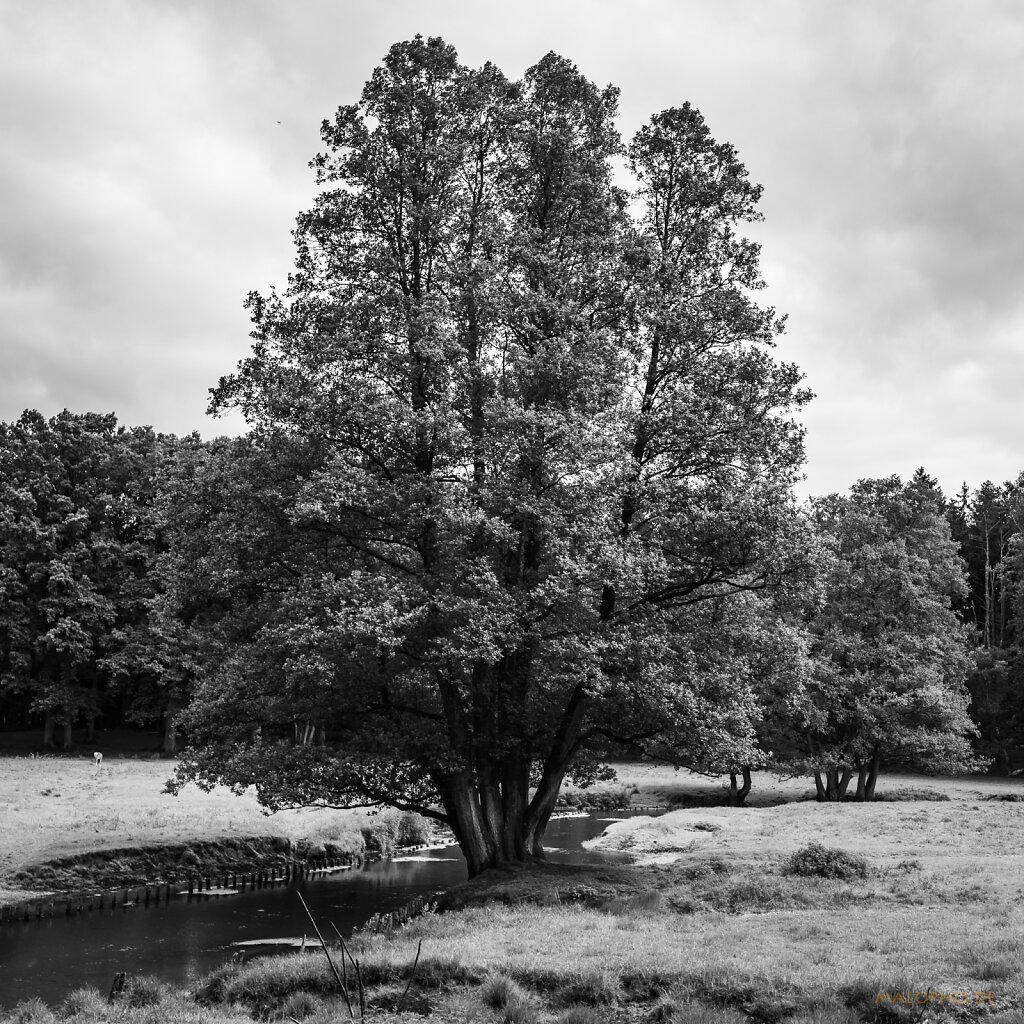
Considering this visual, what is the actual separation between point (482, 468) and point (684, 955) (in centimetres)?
1202

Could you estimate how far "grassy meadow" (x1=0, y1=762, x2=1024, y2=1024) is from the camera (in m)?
12.7

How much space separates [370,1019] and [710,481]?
14.9 meters

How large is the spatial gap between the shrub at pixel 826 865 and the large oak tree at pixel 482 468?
186 inches

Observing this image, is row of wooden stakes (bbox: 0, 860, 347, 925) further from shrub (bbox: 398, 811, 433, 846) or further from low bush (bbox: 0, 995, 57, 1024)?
low bush (bbox: 0, 995, 57, 1024)

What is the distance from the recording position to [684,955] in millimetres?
14594

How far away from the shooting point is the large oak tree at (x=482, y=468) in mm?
21172

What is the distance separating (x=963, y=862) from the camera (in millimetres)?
24969

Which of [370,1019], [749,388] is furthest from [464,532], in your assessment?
[370,1019]

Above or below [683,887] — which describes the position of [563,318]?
above

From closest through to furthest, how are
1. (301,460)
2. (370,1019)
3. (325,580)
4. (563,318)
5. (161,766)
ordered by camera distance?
(370,1019) → (325,580) → (301,460) → (563,318) → (161,766)

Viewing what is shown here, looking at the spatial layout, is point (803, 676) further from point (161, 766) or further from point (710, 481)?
point (161, 766)

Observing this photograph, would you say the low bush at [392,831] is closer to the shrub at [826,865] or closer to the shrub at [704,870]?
the shrub at [704,870]

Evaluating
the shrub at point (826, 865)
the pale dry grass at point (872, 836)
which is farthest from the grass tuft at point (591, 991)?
the shrub at point (826, 865)

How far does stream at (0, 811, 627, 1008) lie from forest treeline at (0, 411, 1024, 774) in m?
4.80
